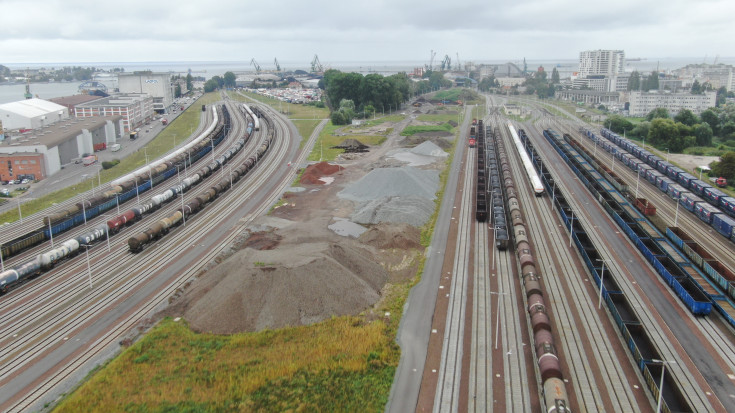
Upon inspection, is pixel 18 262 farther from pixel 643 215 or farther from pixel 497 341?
pixel 643 215

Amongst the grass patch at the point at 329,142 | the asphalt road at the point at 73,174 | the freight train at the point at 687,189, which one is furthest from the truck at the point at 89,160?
the freight train at the point at 687,189

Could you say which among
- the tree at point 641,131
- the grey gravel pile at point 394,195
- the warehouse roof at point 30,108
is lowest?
the grey gravel pile at point 394,195

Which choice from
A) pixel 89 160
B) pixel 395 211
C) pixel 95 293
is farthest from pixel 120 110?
pixel 95 293

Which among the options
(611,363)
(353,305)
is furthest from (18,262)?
(611,363)

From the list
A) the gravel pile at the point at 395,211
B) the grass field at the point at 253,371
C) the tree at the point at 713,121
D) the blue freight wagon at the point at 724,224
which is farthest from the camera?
the tree at the point at 713,121

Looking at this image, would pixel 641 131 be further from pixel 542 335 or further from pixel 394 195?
pixel 542 335

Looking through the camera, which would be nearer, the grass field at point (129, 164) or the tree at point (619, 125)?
the grass field at point (129, 164)

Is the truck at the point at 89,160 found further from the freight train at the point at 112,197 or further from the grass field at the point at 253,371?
the grass field at the point at 253,371
